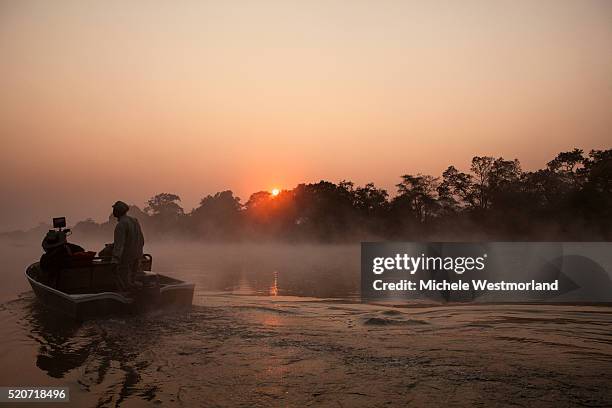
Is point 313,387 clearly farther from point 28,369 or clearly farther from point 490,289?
point 490,289

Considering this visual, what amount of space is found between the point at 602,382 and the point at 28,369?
369 inches

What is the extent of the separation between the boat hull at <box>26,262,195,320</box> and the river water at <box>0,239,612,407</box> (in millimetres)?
348

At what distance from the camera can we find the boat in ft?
42.3

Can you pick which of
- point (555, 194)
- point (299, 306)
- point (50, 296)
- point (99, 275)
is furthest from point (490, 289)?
point (555, 194)

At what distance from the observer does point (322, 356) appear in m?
9.06

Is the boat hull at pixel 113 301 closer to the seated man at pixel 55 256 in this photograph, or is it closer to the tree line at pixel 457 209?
the seated man at pixel 55 256

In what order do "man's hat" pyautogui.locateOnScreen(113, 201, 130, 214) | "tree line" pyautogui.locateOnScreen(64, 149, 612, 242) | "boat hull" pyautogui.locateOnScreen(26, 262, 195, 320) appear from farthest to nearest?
"tree line" pyautogui.locateOnScreen(64, 149, 612, 242), "man's hat" pyautogui.locateOnScreen(113, 201, 130, 214), "boat hull" pyautogui.locateOnScreen(26, 262, 195, 320)

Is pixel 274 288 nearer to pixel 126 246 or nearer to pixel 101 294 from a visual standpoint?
pixel 126 246

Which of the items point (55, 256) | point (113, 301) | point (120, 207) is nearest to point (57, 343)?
point (113, 301)

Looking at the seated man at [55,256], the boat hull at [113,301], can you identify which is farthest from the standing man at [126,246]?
the seated man at [55,256]

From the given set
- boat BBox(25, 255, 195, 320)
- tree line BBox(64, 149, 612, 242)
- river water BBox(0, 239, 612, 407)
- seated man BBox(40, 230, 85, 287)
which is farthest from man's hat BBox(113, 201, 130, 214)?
tree line BBox(64, 149, 612, 242)

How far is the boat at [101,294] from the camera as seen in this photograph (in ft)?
42.3

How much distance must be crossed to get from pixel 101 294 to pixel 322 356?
6793mm

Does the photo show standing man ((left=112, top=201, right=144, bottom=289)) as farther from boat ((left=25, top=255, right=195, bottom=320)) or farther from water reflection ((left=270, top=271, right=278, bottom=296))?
water reflection ((left=270, top=271, right=278, bottom=296))
